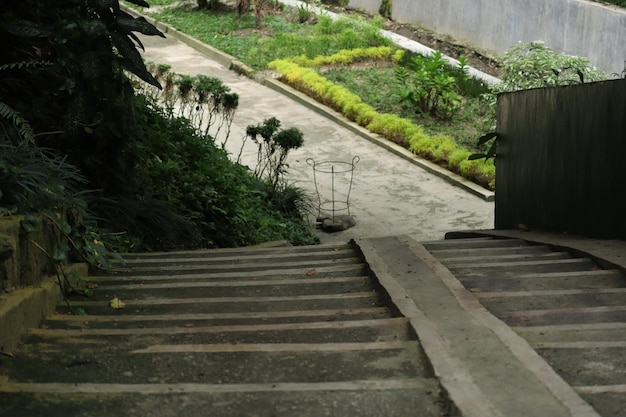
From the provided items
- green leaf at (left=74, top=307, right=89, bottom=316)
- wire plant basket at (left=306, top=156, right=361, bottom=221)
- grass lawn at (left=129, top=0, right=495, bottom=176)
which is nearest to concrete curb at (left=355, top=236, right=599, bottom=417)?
green leaf at (left=74, top=307, right=89, bottom=316)

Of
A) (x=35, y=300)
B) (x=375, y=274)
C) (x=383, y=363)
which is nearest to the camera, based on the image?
(x=383, y=363)

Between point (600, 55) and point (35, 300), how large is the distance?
45.8 feet

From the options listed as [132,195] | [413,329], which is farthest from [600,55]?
[413,329]

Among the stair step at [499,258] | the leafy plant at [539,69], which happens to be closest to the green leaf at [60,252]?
the stair step at [499,258]

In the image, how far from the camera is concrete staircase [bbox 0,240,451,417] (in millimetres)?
2768

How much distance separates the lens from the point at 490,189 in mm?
12664

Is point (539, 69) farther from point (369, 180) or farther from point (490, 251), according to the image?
point (490, 251)

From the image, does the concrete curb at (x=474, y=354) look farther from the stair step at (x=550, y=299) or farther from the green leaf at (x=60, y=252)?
the green leaf at (x=60, y=252)

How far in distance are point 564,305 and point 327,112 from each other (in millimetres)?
12536

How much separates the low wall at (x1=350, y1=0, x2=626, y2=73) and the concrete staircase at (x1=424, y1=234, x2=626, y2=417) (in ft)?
34.8

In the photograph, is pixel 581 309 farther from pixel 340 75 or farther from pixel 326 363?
pixel 340 75

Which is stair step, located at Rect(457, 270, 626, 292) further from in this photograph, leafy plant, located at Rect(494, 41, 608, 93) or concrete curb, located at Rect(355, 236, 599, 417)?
leafy plant, located at Rect(494, 41, 608, 93)

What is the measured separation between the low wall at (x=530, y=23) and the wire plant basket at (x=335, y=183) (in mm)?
4892

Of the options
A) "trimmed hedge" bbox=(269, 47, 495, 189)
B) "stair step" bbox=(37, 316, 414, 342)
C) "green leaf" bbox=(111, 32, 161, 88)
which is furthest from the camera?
"trimmed hedge" bbox=(269, 47, 495, 189)
